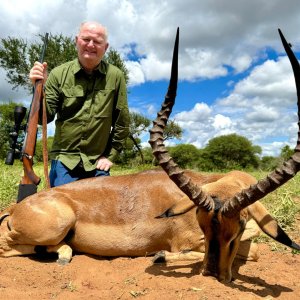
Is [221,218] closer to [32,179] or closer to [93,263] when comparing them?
[93,263]

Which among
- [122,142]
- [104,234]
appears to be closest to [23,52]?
[122,142]

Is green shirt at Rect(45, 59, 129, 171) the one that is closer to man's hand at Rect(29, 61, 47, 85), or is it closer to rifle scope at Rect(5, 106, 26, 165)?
man's hand at Rect(29, 61, 47, 85)

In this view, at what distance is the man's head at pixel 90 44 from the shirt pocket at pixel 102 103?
515 mm

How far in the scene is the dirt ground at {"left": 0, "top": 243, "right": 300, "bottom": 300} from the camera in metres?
4.59

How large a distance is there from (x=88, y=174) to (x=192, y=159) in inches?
1599

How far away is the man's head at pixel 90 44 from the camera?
315 inches

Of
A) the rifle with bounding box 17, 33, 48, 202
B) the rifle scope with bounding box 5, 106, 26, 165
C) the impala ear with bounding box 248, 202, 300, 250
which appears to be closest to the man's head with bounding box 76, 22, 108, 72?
the rifle with bounding box 17, 33, 48, 202

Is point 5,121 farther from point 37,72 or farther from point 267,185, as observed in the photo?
point 267,185

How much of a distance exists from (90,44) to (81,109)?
3.98 ft

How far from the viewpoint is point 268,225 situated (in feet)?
16.5

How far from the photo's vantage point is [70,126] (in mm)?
8133

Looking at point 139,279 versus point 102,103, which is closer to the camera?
point 139,279

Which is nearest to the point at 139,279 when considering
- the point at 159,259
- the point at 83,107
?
the point at 159,259

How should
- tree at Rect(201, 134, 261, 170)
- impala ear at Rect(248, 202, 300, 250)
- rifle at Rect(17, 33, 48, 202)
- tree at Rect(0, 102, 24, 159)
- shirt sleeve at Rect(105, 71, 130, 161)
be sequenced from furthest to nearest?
tree at Rect(201, 134, 261, 170) < tree at Rect(0, 102, 24, 159) < shirt sleeve at Rect(105, 71, 130, 161) < rifle at Rect(17, 33, 48, 202) < impala ear at Rect(248, 202, 300, 250)
